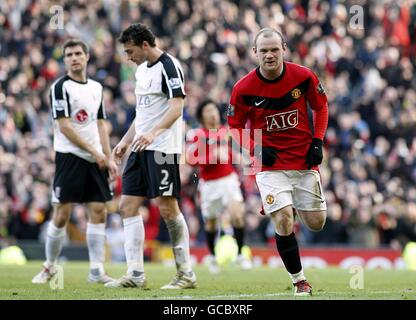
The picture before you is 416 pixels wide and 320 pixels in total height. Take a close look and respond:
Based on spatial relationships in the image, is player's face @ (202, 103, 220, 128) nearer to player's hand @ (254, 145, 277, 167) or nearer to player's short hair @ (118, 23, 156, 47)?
player's short hair @ (118, 23, 156, 47)

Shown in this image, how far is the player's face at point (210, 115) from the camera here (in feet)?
50.1

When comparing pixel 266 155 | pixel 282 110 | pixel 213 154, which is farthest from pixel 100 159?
pixel 213 154

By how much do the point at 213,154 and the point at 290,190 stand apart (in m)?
6.57

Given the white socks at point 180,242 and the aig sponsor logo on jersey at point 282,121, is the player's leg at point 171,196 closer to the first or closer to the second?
the white socks at point 180,242

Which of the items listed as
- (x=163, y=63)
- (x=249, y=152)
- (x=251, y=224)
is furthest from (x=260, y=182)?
(x=251, y=224)

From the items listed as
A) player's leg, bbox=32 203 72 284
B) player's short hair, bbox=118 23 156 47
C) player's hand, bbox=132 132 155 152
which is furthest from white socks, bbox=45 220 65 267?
player's short hair, bbox=118 23 156 47

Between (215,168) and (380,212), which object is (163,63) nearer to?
(215,168)

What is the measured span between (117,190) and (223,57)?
18.5 ft

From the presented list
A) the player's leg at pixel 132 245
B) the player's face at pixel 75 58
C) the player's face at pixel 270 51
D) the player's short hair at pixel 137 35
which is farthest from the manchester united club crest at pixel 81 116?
the player's face at pixel 270 51

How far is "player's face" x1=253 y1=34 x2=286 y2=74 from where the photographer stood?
30.6ft

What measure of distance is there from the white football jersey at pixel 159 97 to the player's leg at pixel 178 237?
56cm

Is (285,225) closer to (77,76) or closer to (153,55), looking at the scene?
(153,55)

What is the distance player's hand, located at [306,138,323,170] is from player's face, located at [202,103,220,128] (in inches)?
226

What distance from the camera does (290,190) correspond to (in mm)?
9562
